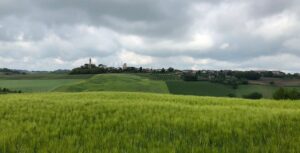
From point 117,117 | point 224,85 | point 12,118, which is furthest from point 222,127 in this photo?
point 224,85

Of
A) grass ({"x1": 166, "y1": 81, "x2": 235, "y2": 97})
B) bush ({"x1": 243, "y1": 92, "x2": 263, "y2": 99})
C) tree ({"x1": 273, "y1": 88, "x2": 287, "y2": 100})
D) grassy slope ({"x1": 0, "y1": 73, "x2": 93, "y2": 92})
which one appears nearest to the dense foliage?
tree ({"x1": 273, "y1": 88, "x2": 287, "y2": 100})

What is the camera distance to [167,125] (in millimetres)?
9320

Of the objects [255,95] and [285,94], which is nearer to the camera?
[285,94]

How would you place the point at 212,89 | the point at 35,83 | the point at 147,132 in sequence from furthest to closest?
the point at 35,83
the point at 212,89
the point at 147,132

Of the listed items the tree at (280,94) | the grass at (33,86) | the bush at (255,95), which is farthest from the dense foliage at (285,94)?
the grass at (33,86)

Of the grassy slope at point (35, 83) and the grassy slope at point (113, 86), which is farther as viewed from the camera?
the grassy slope at point (35, 83)

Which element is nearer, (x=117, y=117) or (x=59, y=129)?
(x=59, y=129)

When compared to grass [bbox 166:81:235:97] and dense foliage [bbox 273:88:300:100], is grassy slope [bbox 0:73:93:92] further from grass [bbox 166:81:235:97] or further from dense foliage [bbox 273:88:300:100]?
dense foliage [bbox 273:88:300:100]

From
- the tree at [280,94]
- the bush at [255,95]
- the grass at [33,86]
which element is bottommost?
the bush at [255,95]

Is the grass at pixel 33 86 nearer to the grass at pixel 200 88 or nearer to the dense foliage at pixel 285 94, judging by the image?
the grass at pixel 200 88

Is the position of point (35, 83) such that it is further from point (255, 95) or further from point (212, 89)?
point (255, 95)

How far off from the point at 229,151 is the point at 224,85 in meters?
87.0

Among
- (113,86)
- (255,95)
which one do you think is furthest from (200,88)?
(113,86)

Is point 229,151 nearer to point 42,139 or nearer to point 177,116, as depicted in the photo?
point 177,116
